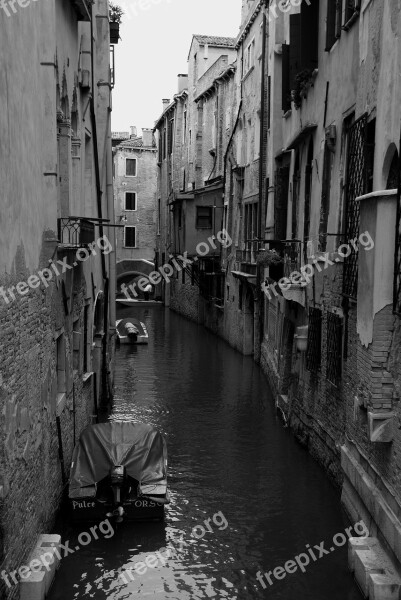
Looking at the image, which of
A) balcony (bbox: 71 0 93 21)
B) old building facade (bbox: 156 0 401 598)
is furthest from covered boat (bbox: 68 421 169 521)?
balcony (bbox: 71 0 93 21)

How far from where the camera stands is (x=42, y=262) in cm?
950

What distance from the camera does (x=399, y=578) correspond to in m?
7.84

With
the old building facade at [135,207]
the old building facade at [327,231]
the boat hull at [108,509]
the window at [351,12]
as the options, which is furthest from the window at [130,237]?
the boat hull at [108,509]

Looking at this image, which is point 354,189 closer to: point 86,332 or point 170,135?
point 86,332

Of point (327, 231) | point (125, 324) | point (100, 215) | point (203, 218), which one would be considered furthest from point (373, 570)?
point (203, 218)

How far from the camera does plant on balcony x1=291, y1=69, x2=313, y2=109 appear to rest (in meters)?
14.6

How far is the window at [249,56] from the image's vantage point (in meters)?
25.6

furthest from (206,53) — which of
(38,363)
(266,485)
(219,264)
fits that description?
(38,363)

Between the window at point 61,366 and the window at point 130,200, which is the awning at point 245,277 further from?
the window at point 130,200

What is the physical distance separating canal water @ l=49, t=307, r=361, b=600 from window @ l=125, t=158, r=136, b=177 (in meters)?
34.7

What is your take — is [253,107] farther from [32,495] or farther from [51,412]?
[32,495]

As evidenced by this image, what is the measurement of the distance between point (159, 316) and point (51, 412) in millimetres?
30648

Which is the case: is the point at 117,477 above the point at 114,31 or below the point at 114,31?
below

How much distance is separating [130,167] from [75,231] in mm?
42371
